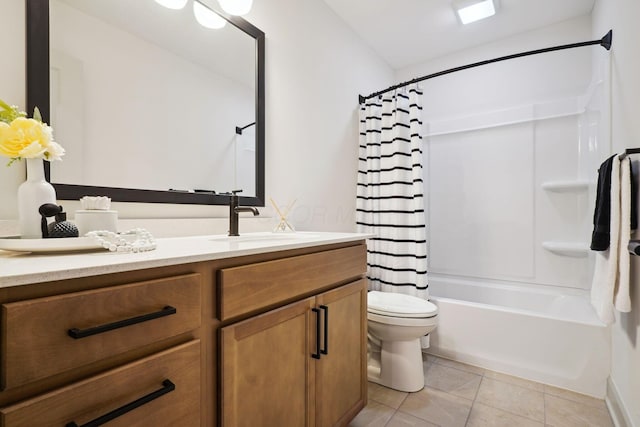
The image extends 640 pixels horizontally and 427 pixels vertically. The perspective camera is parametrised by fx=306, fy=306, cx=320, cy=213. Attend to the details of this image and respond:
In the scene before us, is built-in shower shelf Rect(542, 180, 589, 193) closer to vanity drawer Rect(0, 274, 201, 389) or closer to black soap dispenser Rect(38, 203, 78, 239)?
vanity drawer Rect(0, 274, 201, 389)

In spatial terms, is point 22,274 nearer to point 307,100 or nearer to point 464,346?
point 307,100

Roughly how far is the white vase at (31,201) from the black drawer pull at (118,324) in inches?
16.0

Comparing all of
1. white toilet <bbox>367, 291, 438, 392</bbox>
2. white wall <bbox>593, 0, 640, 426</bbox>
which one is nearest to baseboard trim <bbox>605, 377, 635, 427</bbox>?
white wall <bbox>593, 0, 640, 426</bbox>

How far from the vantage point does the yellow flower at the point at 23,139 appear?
0.74 meters

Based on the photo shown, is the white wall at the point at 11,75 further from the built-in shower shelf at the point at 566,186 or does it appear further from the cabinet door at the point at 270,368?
the built-in shower shelf at the point at 566,186

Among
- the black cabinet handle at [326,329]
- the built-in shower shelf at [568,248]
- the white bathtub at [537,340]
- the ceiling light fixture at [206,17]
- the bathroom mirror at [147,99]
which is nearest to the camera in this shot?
the bathroom mirror at [147,99]

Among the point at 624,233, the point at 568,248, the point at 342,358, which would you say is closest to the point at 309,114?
the point at 342,358

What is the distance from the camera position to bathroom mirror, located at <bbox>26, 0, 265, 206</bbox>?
1037mm

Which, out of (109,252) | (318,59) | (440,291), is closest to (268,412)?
(109,252)

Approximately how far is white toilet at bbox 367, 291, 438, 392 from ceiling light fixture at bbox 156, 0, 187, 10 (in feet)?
5.98

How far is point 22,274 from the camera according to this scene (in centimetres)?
50

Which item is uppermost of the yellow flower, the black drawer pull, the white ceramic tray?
the yellow flower

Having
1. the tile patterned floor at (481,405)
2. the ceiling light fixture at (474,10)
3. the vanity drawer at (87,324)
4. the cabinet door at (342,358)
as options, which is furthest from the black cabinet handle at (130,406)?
the ceiling light fixture at (474,10)

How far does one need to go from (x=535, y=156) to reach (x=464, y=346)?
5.56ft
